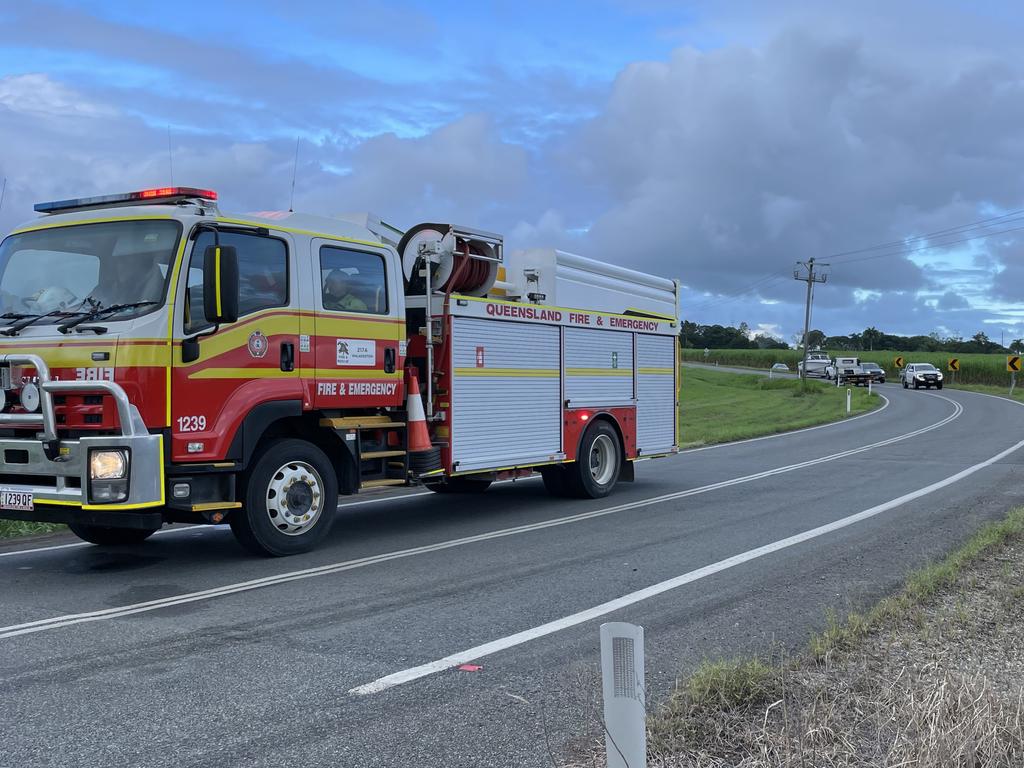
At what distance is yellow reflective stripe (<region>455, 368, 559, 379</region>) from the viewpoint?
10.3 meters

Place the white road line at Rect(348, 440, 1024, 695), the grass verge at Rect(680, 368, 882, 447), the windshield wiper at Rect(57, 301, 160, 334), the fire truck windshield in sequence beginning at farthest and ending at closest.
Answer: the grass verge at Rect(680, 368, 882, 447) < the fire truck windshield < the windshield wiper at Rect(57, 301, 160, 334) < the white road line at Rect(348, 440, 1024, 695)

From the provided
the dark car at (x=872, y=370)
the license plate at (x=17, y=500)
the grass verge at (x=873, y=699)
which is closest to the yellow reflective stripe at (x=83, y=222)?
the license plate at (x=17, y=500)

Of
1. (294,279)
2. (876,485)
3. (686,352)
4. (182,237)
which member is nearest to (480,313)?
(294,279)

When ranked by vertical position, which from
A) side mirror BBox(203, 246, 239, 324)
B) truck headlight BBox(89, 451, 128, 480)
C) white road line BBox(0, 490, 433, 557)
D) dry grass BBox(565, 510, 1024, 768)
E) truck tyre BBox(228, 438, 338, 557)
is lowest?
white road line BBox(0, 490, 433, 557)

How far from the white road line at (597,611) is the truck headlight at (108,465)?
10.2 feet

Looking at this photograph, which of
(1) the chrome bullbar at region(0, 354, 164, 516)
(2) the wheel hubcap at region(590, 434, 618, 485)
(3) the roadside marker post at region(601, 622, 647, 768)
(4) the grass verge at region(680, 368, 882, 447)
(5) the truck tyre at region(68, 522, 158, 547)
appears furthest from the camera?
(4) the grass verge at region(680, 368, 882, 447)

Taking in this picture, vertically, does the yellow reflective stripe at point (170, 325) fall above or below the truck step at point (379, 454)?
above

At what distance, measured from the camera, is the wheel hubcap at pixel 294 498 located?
8.27 meters

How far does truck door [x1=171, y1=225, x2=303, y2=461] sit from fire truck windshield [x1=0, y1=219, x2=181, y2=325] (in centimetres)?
24

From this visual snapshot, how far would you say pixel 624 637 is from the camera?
3125mm

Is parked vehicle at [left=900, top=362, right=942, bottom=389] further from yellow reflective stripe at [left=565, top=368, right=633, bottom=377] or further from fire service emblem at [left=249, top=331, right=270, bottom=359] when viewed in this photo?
fire service emblem at [left=249, top=331, right=270, bottom=359]

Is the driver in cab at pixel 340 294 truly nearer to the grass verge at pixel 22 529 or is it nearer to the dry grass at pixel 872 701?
the grass verge at pixel 22 529

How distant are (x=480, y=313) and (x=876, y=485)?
6757 millimetres

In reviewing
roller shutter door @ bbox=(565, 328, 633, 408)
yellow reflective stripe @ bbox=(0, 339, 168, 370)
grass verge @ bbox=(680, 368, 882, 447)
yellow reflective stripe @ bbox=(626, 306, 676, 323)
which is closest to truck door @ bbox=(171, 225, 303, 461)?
yellow reflective stripe @ bbox=(0, 339, 168, 370)
